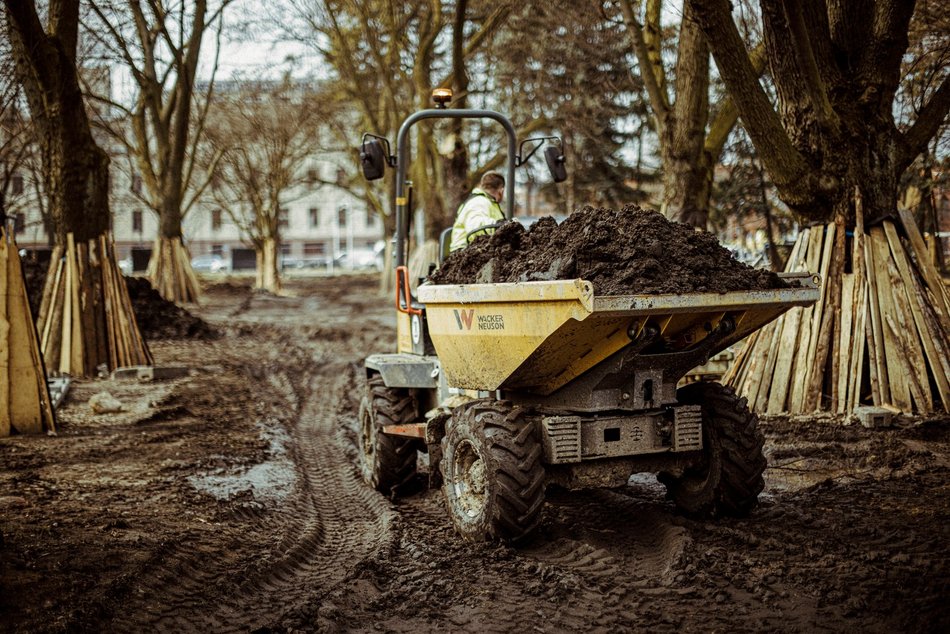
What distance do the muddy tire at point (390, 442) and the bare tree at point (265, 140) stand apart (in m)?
22.1

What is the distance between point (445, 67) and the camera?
22891 millimetres

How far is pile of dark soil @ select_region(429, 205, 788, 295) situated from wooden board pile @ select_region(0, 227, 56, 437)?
502 cm

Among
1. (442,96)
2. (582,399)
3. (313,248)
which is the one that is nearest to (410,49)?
(442,96)

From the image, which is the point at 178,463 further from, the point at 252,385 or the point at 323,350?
the point at 323,350

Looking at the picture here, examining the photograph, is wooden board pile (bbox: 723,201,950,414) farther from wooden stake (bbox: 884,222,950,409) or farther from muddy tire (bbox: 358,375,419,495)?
muddy tire (bbox: 358,375,419,495)

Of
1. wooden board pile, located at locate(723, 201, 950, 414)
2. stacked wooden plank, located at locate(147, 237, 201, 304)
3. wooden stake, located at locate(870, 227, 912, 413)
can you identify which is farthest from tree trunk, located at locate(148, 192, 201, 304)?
wooden stake, located at locate(870, 227, 912, 413)

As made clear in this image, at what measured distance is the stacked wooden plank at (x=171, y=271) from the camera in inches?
928

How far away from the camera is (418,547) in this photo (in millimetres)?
5570

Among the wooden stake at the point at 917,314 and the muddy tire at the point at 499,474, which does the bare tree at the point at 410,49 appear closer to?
the wooden stake at the point at 917,314

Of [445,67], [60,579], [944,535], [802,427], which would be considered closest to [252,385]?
[802,427]

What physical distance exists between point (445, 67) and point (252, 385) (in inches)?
495

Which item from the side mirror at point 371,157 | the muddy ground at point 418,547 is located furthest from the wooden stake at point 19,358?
the side mirror at point 371,157

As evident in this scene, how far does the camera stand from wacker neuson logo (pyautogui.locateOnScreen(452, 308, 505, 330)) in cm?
525

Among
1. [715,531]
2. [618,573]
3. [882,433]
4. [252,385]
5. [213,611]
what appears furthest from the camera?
[252,385]
